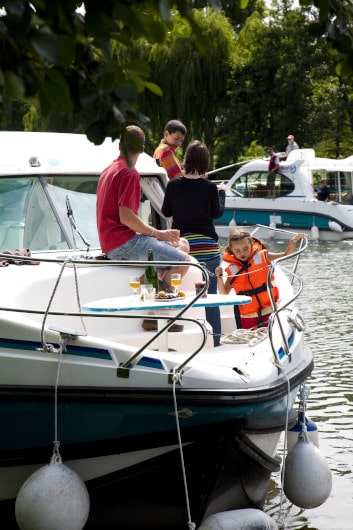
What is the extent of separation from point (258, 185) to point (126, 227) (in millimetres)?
25980

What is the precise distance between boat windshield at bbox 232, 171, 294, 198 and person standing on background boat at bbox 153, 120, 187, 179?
23.3 metres

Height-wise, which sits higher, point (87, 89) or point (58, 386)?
point (87, 89)

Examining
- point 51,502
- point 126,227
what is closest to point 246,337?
point 126,227

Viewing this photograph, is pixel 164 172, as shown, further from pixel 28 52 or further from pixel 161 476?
pixel 28 52

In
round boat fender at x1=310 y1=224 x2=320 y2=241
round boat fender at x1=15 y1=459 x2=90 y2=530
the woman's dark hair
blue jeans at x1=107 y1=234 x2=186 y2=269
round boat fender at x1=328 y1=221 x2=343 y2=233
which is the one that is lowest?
round boat fender at x1=310 y1=224 x2=320 y2=241

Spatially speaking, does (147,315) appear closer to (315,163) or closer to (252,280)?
(252,280)

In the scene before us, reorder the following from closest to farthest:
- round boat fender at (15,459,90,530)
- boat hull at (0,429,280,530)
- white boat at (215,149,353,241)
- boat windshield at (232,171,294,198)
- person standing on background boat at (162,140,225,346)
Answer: round boat fender at (15,459,90,530)
boat hull at (0,429,280,530)
person standing on background boat at (162,140,225,346)
white boat at (215,149,353,241)
boat windshield at (232,171,294,198)

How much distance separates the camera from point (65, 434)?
19.6 ft

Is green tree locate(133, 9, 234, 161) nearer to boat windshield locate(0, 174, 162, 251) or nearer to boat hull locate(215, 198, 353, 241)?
boat hull locate(215, 198, 353, 241)

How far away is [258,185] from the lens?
33656 millimetres

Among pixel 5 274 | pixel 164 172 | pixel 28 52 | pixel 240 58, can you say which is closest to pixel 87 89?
pixel 28 52

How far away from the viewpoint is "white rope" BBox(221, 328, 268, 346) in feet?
24.0

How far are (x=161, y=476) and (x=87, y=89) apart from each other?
3.11 meters

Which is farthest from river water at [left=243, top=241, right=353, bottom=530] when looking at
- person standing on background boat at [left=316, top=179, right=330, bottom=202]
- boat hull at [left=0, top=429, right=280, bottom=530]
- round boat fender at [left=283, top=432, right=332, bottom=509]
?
person standing on background boat at [left=316, top=179, right=330, bottom=202]
